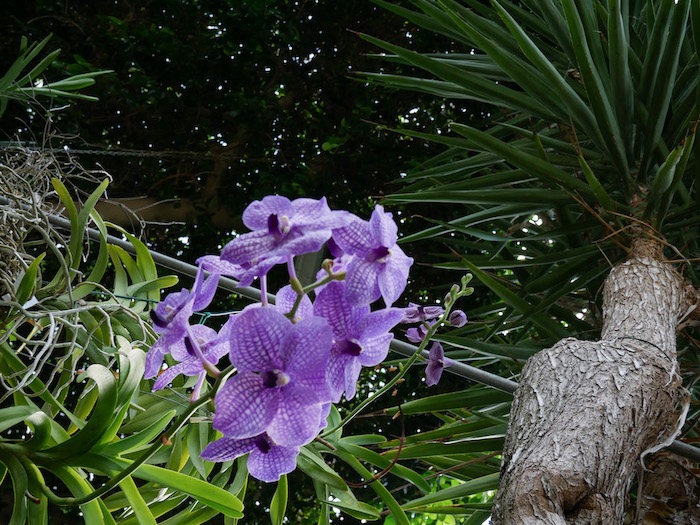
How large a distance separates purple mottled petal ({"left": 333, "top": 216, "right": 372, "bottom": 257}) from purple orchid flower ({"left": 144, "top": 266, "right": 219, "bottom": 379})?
71mm

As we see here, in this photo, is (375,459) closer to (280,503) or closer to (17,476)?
(280,503)

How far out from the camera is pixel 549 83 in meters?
0.99

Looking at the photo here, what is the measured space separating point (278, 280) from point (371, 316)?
175 centimetres

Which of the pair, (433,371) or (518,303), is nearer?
(433,371)

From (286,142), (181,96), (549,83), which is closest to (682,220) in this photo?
(549,83)

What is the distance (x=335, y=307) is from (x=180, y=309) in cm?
8

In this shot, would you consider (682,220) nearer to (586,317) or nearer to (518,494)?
(586,317)

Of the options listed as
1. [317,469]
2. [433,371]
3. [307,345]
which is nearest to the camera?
[307,345]

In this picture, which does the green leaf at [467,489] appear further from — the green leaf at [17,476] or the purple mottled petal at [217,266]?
the purple mottled petal at [217,266]

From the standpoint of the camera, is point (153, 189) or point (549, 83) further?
point (153, 189)

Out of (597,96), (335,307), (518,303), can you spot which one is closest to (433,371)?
(335,307)

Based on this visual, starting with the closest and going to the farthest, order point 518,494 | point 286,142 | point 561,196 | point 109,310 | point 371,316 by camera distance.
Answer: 1. point 371,316
2. point 518,494
3. point 109,310
4. point 561,196
5. point 286,142

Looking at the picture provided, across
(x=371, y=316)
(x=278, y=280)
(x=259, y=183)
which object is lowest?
(x=278, y=280)

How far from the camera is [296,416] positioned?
1.02ft
